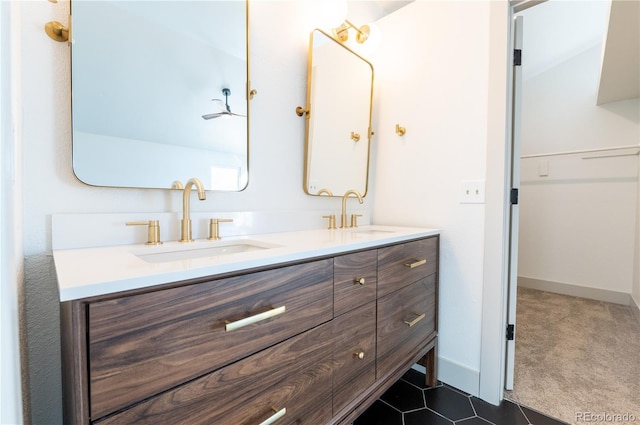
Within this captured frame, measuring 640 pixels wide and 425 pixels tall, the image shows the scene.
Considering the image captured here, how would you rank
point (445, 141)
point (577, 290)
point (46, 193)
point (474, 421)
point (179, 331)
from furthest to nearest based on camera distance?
1. point (577, 290)
2. point (445, 141)
3. point (474, 421)
4. point (46, 193)
5. point (179, 331)

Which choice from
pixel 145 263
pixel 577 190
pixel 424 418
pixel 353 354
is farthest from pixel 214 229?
pixel 577 190

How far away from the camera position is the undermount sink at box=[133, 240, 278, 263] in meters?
0.86

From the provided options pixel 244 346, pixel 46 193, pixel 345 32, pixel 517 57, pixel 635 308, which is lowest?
pixel 635 308

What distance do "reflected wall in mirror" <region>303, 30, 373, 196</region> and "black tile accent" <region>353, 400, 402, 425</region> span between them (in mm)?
1035

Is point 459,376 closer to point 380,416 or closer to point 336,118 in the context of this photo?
point 380,416

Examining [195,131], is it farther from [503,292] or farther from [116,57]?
[503,292]

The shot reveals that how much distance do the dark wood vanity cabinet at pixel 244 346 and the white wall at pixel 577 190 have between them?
2.70 meters

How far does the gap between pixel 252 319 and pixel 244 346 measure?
0.24 feet

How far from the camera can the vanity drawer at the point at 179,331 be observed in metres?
0.48

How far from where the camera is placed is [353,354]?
0.97 metres

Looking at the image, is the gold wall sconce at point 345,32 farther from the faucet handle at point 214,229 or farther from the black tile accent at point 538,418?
the black tile accent at point 538,418

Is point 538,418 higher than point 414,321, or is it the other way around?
point 414,321

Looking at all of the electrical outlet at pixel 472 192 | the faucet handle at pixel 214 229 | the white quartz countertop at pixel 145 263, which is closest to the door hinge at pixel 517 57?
the electrical outlet at pixel 472 192

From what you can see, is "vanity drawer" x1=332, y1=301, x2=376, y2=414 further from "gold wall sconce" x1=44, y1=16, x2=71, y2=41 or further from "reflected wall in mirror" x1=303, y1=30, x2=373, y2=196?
"gold wall sconce" x1=44, y1=16, x2=71, y2=41
